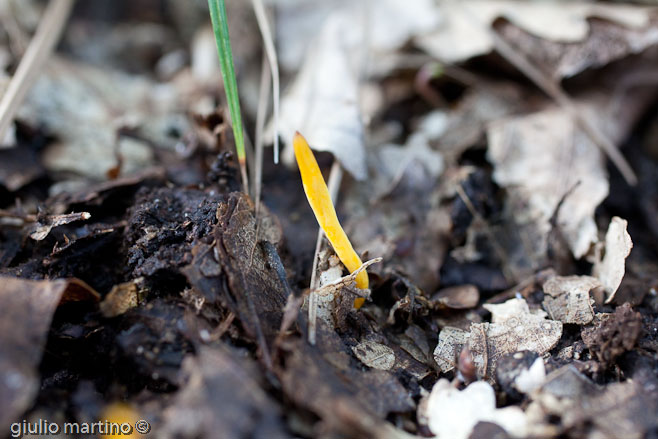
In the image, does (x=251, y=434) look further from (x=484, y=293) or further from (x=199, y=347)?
(x=484, y=293)

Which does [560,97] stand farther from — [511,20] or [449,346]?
[449,346]

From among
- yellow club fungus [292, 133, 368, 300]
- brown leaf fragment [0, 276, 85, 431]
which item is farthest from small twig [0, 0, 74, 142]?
yellow club fungus [292, 133, 368, 300]

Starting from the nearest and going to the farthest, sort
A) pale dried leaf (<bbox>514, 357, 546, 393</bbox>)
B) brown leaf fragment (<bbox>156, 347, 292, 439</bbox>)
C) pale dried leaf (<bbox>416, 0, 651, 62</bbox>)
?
brown leaf fragment (<bbox>156, 347, 292, 439</bbox>), pale dried leaf (<bbox>514, 357, 546, 393</bbox>), pale dried leaf (<bbox>416, 0, 651, 62</bbox>)

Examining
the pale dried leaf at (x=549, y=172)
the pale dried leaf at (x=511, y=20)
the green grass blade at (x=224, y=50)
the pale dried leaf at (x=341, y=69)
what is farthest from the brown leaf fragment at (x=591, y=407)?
the pale dried leaf at (x=511, y=20)

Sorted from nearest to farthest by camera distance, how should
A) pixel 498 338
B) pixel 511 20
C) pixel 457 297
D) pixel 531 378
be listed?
pixel 531 378
pixel 498 338
pixel 457 297
pixel 511 20

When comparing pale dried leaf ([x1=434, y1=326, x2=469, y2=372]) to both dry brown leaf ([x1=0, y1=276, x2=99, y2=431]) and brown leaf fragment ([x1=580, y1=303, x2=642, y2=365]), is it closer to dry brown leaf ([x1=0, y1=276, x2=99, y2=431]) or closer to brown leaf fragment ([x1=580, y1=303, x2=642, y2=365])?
brown leaf fragment ([x1=580, y1=303, x2=642, y2=365])

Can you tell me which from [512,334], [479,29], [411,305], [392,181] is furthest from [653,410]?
[479,29]

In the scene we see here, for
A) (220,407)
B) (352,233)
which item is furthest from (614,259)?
(220,407)
